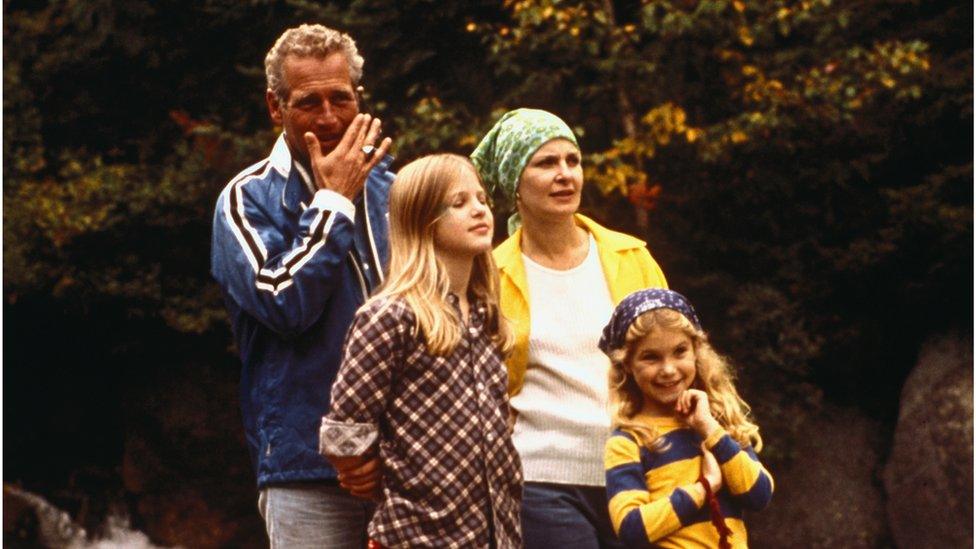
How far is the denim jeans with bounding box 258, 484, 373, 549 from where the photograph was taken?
9.61 ft

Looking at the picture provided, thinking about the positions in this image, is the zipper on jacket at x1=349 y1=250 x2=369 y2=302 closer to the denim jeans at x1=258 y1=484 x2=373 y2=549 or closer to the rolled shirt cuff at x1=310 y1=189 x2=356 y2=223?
the rolled shirt cuff at x1=310 y1=189 x2=356 y2=223

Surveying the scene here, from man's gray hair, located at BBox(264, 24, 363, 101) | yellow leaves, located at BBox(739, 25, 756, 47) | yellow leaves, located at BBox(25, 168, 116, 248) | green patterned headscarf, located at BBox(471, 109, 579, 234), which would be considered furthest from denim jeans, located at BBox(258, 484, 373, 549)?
yellow leaves, located at BBox(25, 168, 116, 248)

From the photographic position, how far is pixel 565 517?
338 cm

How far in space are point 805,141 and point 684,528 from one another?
5.58m

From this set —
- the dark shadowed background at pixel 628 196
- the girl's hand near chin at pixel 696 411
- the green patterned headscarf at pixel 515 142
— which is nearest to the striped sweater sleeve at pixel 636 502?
the girl's hand near chin at pixel 696 411

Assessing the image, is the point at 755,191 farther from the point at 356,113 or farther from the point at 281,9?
the point at 356,113

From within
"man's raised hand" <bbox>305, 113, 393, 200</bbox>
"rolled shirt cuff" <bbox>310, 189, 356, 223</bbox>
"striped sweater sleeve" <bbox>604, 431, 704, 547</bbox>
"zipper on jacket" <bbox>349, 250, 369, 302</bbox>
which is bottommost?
"striped sweater sleeve" <bbox>604, 431, 704, 547</bbox>

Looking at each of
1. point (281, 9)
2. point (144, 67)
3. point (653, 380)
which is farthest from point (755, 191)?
point (653, 380)

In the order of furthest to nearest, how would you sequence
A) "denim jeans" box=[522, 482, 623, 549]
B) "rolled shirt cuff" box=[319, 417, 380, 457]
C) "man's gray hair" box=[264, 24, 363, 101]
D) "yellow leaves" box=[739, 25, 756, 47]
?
"yellow leaves" box=[739, 25, 756, 47], "denim jeans" box=[522, 482, 623, 549], "man's gray hair" box=[264, 24, 363, 101], "rolled shirt cuff" box=[319, 417, 380, 457]

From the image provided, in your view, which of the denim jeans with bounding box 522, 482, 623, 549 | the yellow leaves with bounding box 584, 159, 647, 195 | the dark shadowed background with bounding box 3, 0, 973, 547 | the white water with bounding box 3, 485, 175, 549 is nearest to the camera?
the denim jeans with bounding box 522, 482, 623, 549

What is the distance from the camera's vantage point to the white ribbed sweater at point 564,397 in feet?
11.2

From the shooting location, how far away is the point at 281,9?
9.03m

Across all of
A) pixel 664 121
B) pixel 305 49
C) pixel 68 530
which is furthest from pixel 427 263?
pixel 68 530

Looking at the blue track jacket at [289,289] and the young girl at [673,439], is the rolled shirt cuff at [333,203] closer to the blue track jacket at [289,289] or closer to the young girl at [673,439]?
the blue track jacket at [289,289]
